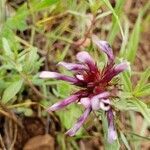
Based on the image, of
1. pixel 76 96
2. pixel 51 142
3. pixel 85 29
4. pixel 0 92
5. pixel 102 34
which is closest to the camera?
pixel 76 96

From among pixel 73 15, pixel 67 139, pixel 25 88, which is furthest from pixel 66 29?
pixel 67 139

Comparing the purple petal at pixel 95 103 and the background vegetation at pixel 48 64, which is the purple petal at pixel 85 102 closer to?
the purple petal at pixel 95 103

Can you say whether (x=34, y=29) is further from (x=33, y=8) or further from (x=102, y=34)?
(x=102, y=34)

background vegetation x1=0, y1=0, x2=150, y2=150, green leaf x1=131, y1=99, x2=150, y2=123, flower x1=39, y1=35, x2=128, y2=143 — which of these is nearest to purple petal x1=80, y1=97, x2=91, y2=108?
flower x1=39, y1=35, x2=128, y2=143

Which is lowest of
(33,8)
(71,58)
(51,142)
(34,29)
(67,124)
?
(51,142)

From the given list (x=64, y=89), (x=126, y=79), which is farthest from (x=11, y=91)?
(x=126, y=79)

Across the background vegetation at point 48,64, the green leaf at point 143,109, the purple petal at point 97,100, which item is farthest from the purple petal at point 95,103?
the background vegetation at point 48,64

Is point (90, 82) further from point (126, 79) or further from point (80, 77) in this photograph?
point (126, 79)

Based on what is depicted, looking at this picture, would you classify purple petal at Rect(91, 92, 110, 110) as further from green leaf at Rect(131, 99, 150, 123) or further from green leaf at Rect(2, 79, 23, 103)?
green leaf at Rect(2, 79, 23, 103)
